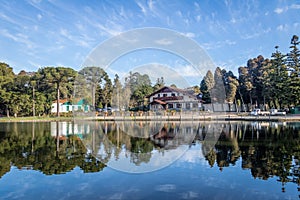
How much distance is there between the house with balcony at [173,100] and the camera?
44.1 meters

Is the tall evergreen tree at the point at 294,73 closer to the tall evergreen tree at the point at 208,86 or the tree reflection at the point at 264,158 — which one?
the tall evergreen tree at the point at 208,86

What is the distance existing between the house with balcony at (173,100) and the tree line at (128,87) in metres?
2.32

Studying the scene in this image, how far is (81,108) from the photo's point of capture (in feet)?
144

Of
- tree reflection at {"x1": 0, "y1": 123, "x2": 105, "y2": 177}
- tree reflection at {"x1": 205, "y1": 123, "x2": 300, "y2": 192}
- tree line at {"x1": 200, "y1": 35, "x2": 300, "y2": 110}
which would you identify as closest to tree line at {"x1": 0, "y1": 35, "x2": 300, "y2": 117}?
tree line at {"x1": 200, "y1": 35, "x2": 300, "y2": 110}

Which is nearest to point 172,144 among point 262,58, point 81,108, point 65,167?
point 65,167

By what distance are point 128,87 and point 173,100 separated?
12.9 meters

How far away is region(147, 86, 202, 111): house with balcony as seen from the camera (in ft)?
145

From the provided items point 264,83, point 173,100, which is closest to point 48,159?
point 173,100

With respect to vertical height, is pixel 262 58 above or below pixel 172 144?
above

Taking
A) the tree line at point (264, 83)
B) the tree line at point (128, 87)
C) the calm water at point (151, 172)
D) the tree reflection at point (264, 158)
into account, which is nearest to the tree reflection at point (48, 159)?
the calm water at point (151, 172)

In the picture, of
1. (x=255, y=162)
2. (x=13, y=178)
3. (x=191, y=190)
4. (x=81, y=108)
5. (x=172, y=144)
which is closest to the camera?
(x=191, y=190)

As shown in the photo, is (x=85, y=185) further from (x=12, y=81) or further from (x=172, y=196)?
(x=12, y=81)

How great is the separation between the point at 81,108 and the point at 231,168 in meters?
38.5

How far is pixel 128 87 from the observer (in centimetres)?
3397
